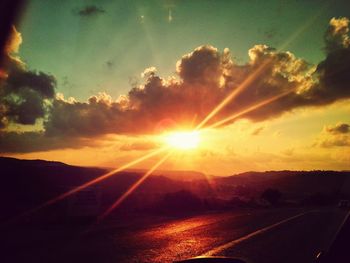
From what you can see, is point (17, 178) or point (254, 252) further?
point (17, 178)

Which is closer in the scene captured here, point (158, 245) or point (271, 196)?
point (158, 245)

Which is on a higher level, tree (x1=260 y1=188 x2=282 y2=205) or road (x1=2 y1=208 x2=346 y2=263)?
tree (x1=260 y1=188 x2=282 y2=205)

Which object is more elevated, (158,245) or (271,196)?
(271,196)

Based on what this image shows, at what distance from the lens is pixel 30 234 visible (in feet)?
62.0

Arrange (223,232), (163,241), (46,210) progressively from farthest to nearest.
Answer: (46,210) < (223,232) < (163,241)

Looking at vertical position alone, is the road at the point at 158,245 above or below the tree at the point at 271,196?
below

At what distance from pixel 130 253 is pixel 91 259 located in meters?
1.60

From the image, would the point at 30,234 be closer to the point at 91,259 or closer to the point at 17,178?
the point at 91,259

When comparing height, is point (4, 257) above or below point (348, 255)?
below

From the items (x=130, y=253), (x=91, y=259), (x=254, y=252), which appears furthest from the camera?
(x=254, y=252)

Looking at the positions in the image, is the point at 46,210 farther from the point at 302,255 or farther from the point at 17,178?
the point at 302,255

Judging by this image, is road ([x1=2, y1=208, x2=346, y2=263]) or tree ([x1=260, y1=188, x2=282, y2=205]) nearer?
road ([x1=2, y1=208, x2=346, y2=263])

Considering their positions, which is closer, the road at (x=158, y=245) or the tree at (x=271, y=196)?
the road at (x=158, y=245)

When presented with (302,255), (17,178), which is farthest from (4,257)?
(17,178)
